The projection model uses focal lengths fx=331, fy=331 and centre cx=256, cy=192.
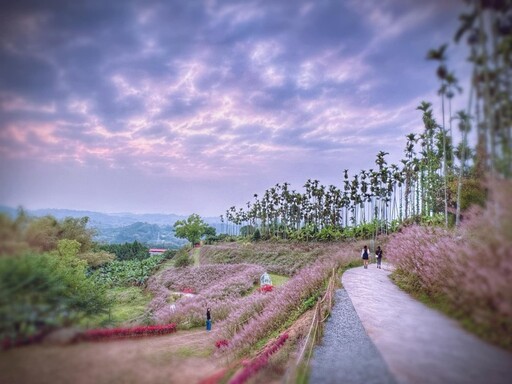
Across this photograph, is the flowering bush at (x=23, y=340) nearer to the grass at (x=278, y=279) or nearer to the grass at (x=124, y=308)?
the grass at (x=124, y=308)

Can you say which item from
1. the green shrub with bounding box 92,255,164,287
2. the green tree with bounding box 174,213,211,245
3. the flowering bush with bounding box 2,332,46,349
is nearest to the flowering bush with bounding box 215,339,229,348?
the flowering bush with bounding box 2,332,46,349

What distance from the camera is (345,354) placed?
9266mm

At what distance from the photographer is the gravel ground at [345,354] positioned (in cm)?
583

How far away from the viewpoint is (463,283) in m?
4.75

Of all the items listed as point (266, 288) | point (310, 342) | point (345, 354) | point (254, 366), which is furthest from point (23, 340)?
point (266, 288)

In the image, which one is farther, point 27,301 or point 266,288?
point 266,288

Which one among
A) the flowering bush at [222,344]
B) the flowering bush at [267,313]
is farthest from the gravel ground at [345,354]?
the flowering bush at [222,344]

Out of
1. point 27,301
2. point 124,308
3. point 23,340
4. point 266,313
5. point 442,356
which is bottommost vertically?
point 124,308

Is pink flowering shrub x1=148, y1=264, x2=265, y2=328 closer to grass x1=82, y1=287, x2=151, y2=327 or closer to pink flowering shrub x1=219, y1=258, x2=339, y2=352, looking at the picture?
grass x1=82, y1=287, x2=151, y2=327

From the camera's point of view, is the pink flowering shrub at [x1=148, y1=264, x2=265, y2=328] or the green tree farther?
the green tree

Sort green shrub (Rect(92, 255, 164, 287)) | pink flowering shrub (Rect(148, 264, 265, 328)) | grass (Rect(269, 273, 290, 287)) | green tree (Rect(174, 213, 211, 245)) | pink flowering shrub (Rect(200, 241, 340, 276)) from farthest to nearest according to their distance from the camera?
green tree (Rect(174, 213, 211, 245)) → green shrub (Rect(92, 255, 164, 287)) → pink flowering shrub (Rect(200, 241, 340, 276)) → grass (Rect(269, 273, 290, 287)) → pink flowering shrub (Rect(148, 264, 265, 328))

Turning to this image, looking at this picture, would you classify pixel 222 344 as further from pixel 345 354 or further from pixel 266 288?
pixel 266 288

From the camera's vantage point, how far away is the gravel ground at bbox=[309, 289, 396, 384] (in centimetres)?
583

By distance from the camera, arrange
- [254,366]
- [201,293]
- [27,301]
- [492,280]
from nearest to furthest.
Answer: [492,280]
[27,301]
[254,366]
[201,293]
